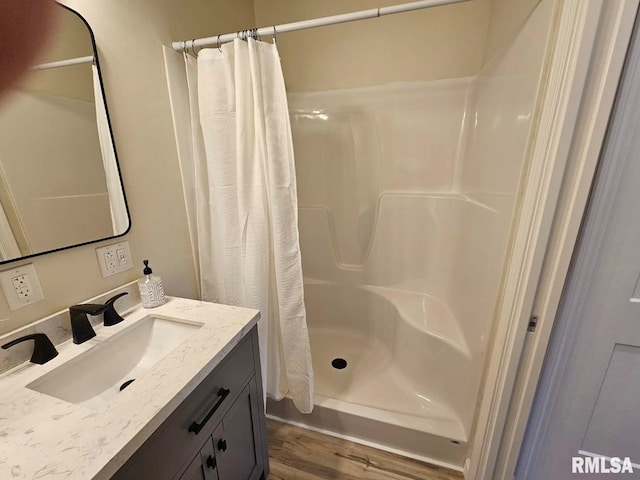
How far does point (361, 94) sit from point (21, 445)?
6.67 feet

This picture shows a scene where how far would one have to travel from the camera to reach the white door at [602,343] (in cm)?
66

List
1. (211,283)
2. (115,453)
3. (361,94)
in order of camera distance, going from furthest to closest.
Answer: (361,94), (211,283), (115,453)

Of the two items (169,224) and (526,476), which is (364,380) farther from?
(169,224)

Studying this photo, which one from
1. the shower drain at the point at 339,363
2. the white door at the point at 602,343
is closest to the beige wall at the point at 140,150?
the shower drain at the point at 339,363

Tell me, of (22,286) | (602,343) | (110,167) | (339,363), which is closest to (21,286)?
(22,286)

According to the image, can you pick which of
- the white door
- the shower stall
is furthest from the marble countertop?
the white door

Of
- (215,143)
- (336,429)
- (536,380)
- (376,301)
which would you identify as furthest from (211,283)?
(536,380)

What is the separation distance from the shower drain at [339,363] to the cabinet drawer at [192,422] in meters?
0.96

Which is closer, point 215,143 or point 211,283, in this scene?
point 215,143

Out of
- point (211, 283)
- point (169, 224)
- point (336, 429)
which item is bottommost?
point (336, 429)

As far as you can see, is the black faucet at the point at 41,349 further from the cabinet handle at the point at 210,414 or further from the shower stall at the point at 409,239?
the shower stall at the point at 409,239

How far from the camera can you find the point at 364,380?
162cm

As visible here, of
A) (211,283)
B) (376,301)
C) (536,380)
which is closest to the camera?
(536,380)

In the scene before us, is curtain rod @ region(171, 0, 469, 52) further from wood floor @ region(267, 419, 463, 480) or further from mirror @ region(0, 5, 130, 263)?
wood floor @ region(267, 419, 463, 480)
